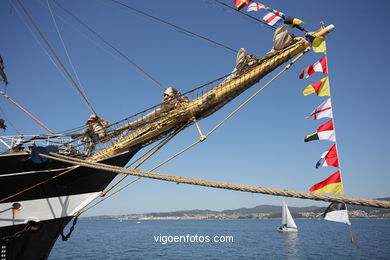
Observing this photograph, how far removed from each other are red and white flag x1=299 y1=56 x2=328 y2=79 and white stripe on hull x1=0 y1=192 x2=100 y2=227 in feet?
25.4

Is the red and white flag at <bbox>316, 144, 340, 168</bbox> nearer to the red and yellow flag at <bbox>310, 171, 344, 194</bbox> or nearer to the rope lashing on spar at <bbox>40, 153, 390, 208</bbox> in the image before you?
the red and yellow flag at <bbox>310, 171, 344, 194</bbox>

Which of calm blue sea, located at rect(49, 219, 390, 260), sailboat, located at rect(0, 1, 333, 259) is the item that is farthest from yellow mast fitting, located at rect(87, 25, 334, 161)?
calm blue sea, located at rect(49, 219, 390, 260)

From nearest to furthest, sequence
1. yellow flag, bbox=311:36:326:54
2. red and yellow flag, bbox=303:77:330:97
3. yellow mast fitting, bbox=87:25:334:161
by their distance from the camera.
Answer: red and yellow flag, bbox=303:77:330:97
yellow flag, bbox=311:36:326:54
yellow mast fitting, bbox=87:25:334:161

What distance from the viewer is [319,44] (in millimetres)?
6273

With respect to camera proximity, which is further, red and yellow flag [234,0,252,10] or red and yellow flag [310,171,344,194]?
red and yellow flag [234,0,252,10]

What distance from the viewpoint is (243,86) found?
771 centimetres

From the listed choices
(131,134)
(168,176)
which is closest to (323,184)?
(168,176)

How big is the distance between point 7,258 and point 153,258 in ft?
52.8

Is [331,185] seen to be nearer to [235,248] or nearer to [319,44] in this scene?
[319,44]

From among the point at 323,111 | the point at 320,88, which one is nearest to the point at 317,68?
the point at 320,88

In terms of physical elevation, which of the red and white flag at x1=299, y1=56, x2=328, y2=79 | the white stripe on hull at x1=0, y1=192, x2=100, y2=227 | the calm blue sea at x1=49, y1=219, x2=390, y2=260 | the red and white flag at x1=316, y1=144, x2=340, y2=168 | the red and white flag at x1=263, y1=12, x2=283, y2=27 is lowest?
the calm blue sea at x1=49, y1=219, x2=390, y2=260

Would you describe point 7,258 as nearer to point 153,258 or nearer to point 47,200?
point 47,200

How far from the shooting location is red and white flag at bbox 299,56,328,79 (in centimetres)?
585

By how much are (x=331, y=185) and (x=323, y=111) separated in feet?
5.80
